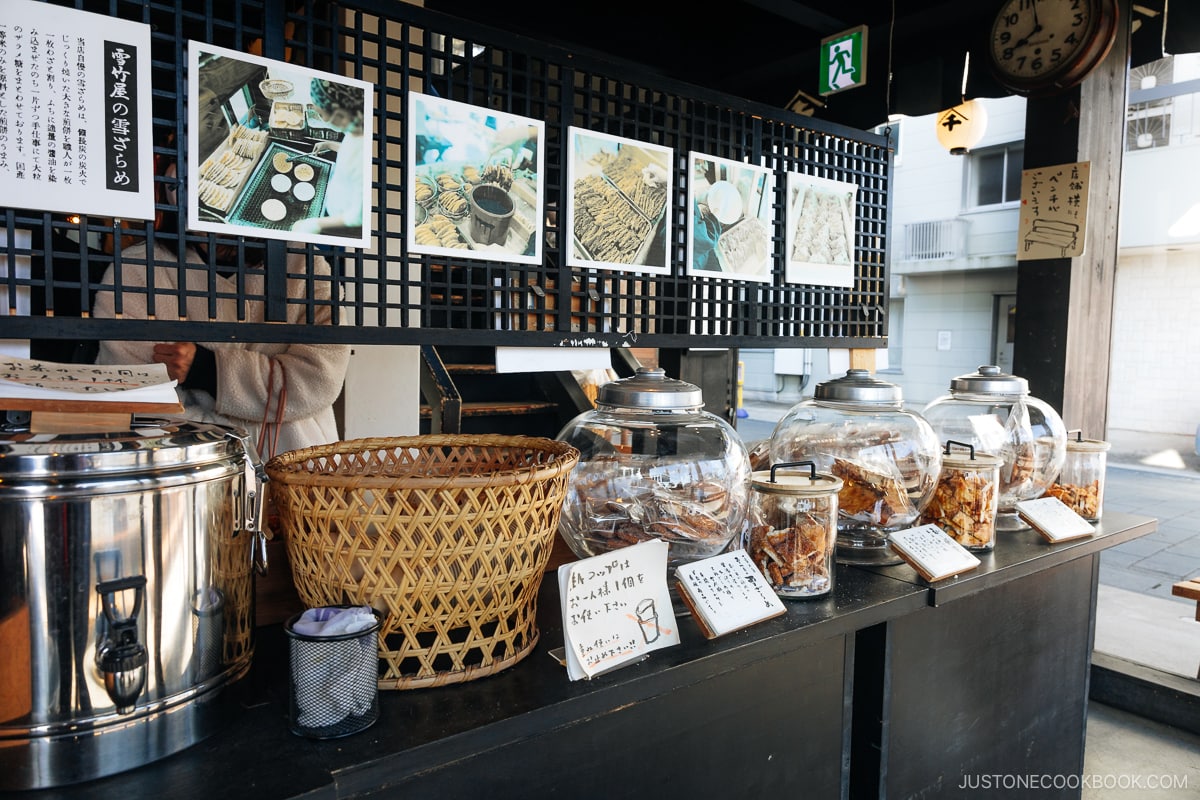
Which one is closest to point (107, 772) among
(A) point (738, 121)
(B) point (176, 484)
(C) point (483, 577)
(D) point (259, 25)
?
(B) point (176, 484)

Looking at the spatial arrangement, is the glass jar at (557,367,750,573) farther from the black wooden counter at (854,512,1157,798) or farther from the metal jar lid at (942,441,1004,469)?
the metal jar lid at (942,441,1004,469)

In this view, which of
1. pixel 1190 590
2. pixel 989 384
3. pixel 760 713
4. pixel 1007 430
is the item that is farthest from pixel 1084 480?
pixel 760 713

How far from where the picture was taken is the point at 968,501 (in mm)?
1683

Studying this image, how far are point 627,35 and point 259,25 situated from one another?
10.5ft

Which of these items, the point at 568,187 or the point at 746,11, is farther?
the point at 746,11

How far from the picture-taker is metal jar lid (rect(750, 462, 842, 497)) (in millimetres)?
1301

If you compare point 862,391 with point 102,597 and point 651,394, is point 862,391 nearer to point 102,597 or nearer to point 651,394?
point 651,394

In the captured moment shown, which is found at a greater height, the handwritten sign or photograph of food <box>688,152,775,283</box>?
photograph of food <box>688,152,775,283</box>

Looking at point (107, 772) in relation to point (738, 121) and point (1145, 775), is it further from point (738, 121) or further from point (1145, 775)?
point (1145, 775)

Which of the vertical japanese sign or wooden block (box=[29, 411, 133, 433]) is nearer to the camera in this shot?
wooden block (box=[29, 411, 133, 433])

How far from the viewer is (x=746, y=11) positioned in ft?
13.2

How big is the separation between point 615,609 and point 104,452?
66 cm

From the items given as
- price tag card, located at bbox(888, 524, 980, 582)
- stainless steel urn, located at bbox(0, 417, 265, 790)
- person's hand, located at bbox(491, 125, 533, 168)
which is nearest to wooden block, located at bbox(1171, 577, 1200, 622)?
price tag card, located at bbox(888, 524, 980, 582)

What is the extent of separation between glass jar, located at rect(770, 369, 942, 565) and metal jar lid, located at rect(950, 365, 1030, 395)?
0.49 m
